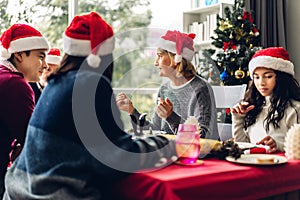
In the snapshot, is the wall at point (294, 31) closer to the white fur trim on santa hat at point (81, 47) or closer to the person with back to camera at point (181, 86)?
the person with back to camera at point (181, 86)

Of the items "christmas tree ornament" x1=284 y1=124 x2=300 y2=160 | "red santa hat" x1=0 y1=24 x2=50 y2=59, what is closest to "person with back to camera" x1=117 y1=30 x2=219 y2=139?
"red santa hat" x1=0 y1=24 x2=50 y2=59

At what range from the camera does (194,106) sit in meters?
2.56

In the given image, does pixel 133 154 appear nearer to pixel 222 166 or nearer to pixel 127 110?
pixel 222 166

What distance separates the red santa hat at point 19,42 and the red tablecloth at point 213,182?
118cm

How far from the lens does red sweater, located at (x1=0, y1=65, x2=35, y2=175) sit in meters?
1.92

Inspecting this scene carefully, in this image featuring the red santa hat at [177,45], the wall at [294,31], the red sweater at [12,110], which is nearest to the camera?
the red sweater at [12,110]

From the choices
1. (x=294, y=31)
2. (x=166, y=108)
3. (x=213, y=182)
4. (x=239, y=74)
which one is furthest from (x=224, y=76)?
(x=213, y=182)

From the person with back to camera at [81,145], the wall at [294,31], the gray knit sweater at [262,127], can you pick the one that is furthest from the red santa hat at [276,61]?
the wall at [294,31]

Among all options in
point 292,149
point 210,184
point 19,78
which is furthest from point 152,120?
point 210,184

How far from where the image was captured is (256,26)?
4.13 metres

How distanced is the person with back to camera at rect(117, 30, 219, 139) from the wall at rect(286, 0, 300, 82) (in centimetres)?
170

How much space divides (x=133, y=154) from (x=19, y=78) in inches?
36.1

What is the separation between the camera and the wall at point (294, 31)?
4.09 metres

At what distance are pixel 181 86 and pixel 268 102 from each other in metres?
0.70
